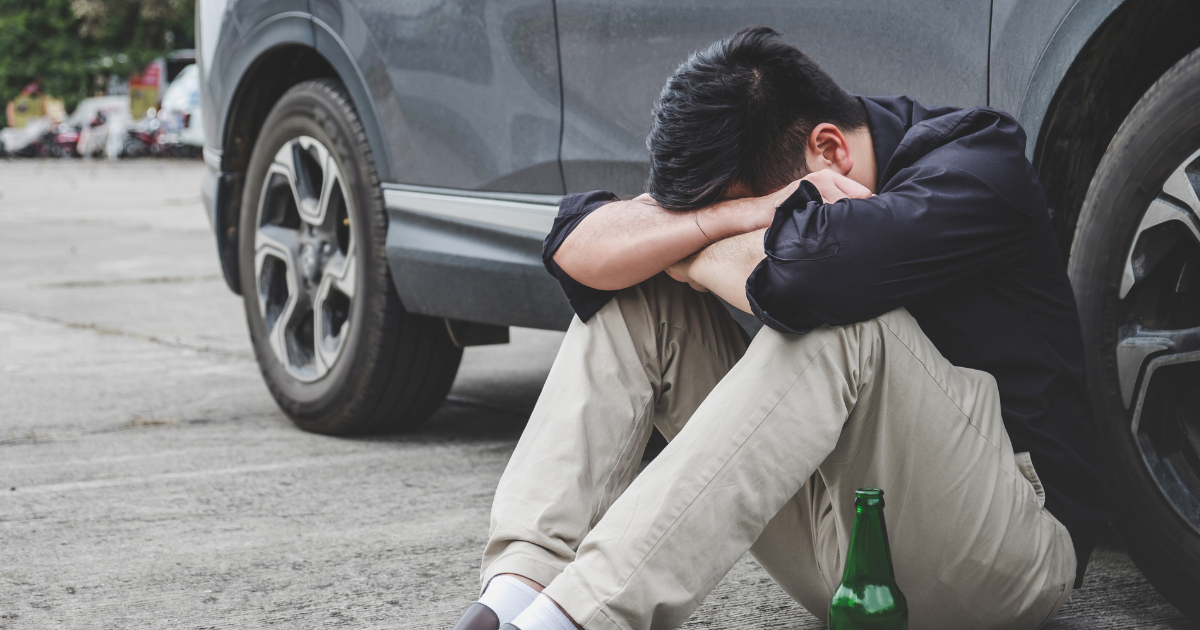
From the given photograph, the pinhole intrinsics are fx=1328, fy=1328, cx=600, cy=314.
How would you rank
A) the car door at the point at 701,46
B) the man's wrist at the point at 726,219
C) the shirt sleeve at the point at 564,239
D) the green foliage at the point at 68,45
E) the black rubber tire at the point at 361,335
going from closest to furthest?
the man's wrist at the point at 726,219, the shirt sleeve at the point at 564,239, the car door at the point at 701,46, the black rubber tire at the point at 361,335, the green foliage at the point at 68,45

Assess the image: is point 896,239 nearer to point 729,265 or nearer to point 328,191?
point 729,265

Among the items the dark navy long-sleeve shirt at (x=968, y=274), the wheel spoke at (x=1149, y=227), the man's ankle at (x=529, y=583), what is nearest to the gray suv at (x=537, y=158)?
the wheel spoke at (x=1149, y=227)

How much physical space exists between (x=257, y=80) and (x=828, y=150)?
7.76 ft

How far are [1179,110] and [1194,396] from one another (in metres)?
0.43

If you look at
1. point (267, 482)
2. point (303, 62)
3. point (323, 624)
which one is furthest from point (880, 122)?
point (303, 62)

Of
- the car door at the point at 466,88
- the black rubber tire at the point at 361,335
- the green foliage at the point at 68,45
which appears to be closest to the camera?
the car door at the point at 466,88

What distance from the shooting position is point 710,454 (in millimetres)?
1727

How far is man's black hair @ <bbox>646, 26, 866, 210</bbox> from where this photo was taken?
1945mm

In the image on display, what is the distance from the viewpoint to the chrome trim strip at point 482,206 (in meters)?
2.99

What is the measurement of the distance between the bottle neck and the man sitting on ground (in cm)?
9

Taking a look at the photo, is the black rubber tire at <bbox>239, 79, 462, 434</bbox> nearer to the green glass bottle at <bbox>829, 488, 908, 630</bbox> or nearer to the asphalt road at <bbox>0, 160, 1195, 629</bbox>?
the asphalt road at <bbox>0, 160, 1195, 629</bbox>

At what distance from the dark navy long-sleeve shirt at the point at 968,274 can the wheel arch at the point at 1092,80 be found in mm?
228

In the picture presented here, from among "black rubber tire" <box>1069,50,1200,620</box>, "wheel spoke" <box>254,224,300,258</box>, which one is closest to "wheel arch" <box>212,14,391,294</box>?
"wheel spoke" <box>254,224,300,258</box>

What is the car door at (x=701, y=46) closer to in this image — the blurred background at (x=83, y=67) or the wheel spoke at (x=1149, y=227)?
the wheel spoke at (x=1149, y=227)
